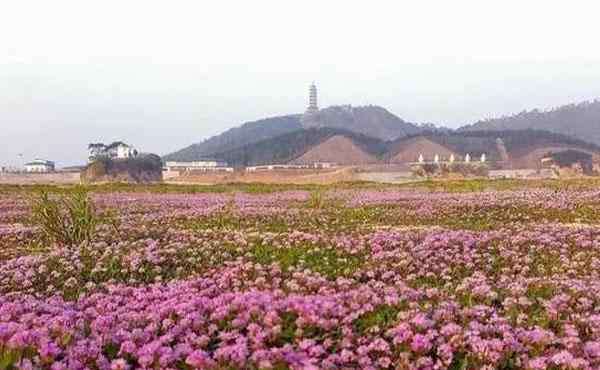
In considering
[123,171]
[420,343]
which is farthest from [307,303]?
[123,171]

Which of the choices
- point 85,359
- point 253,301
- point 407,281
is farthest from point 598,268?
point 85,359

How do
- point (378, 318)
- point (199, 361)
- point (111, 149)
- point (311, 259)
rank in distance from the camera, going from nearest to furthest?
1. point (199, 361)
2. point (378, 318)
3. point (311, 259)
4. point (111, 149)

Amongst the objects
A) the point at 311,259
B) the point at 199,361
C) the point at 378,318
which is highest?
the point at 199,361

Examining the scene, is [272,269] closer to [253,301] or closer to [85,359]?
[253,301]

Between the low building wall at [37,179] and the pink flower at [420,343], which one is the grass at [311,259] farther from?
the low building wall at [37,179]

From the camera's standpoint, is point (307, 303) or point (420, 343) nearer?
point (420, 343)

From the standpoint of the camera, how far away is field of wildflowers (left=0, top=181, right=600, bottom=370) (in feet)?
21.3

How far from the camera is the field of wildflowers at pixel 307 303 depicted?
6.48 metres

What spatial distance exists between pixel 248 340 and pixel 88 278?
647cm

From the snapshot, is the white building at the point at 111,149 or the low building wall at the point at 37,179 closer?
the low building wall at the point at 37,179

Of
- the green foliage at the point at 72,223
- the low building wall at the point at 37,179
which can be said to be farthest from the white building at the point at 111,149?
the green foliage at the point at 72,223

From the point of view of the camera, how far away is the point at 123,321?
7676 millimetres

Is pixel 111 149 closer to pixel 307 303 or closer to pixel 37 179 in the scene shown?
pixel 37 179

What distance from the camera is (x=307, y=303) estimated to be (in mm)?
7859
